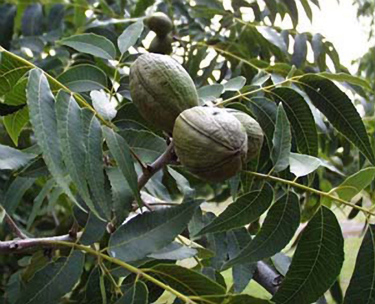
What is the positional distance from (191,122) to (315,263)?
9.7 inches

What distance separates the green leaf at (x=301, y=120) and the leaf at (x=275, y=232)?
17 centimetres

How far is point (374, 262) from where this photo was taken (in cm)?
80

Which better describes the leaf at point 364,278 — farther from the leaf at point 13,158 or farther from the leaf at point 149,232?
the leaf at point 13,158

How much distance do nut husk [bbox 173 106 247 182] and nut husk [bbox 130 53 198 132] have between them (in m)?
0.05

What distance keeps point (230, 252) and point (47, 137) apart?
40 centimetres

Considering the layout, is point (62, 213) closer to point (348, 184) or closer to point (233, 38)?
point (233, 38)

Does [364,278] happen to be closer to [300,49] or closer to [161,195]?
[161,195]

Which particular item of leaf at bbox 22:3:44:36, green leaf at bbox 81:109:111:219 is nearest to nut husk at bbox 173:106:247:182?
green leaf at bbox 81:109:111:219

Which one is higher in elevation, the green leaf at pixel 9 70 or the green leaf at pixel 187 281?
the green leaf at pixel 9 70

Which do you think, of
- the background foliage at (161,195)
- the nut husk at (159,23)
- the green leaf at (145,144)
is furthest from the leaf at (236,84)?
the nut husk at (159,23)

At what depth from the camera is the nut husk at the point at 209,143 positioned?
0.75 metres

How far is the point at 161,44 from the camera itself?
1652mm

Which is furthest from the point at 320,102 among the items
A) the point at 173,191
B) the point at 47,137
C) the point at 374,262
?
the point at 173,191

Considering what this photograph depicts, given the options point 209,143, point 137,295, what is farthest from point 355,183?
point 137,295
